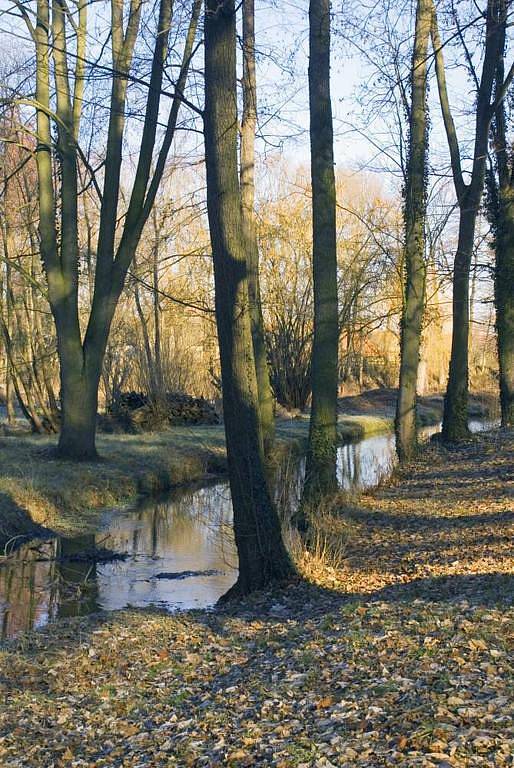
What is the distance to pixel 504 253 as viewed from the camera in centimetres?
2044

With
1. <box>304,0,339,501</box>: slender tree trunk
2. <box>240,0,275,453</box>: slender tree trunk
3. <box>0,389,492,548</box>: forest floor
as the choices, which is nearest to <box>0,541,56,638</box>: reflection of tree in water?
<box>0,389,492,548</box>: forest floor

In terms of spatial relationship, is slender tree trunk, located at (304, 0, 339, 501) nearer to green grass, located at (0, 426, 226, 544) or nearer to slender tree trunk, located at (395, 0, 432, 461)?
green grass, located at (0, 426, 226, 544)

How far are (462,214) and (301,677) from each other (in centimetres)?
1411

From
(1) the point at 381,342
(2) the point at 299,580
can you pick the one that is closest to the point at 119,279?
(2) the point at 299,580

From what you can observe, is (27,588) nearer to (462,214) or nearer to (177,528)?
(177,528)

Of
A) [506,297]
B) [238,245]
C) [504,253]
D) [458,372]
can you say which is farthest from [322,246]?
[506,297]

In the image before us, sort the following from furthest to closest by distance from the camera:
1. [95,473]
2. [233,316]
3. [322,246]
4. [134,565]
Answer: [95,473]
[134,565]
[322,246]
[233,316]

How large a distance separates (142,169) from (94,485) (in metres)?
6.05

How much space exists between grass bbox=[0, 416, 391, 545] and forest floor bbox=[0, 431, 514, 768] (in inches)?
220

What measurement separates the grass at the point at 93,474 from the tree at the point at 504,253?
520cm

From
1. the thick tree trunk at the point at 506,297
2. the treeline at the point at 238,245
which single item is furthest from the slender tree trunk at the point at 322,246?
the thick tree trunk at the point at 506,297

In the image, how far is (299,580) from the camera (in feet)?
29.2

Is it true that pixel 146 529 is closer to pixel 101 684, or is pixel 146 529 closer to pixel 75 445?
pixel 75 445

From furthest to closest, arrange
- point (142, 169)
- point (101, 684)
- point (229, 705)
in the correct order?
point (142, 169) < point (101, 684) < point (229, 705)
